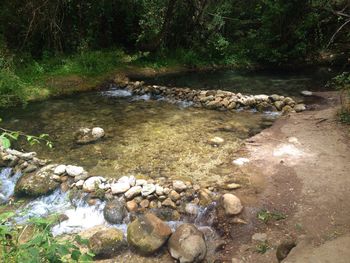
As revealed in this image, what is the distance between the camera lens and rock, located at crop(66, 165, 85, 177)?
6.01 metres

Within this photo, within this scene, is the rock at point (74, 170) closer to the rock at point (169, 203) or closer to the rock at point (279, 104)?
the rock at point (169, 203)

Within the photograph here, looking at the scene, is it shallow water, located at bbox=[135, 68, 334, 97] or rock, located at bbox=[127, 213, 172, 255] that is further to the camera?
shallow water, located at bbox=[135, 68, 334, 97]

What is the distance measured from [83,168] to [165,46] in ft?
28.6

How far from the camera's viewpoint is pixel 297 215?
4.82 metres

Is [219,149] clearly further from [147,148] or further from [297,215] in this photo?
[297,215]

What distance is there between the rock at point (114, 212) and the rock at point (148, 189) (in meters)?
0.37

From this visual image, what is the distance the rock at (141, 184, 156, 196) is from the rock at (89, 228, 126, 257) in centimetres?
78

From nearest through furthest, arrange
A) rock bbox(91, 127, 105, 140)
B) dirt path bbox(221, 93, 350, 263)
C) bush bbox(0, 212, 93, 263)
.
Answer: bush bbox(0, 212, 93, 263) → dirt path bbox(221, 93, 350, 263) → rock bbox(91, 127, 105, 140)

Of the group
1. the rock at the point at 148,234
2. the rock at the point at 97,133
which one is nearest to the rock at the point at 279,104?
the rock at the point at 97,133

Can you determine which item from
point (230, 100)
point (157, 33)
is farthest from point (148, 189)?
point (157, 33)

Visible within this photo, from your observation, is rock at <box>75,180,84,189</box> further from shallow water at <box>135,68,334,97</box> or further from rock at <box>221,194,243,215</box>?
shallow water at <box>135,68,334,97</box>

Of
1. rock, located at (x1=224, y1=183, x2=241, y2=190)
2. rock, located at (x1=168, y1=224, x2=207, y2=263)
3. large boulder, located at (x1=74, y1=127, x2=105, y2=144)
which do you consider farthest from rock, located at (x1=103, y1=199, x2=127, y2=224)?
large boulder, located at (x1=74, y1=127, x2=105, y2=144)

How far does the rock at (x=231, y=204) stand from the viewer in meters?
4.95

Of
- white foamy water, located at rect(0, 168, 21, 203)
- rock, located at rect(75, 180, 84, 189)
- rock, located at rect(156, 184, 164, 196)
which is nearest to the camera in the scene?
rock, located at rect(156, 184, 164, 196)
